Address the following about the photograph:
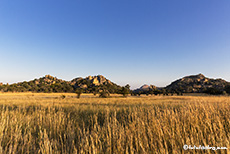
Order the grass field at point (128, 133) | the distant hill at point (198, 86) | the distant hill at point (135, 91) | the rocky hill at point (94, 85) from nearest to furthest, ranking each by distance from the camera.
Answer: the grass field at point (128, 133), the distant hill at point (135, 91), the distant hill at point (198, 86), the rocky hill at point (94, 85)

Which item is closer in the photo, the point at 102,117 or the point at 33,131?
the point at 33,131

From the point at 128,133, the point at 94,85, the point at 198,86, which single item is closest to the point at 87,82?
the point at 94,85

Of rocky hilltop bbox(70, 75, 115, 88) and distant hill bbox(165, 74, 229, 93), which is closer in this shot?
distant hill bbox(165, 74, 229, 93)

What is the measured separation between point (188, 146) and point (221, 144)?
59 cm

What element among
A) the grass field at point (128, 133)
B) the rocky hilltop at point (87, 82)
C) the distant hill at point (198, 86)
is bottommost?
the grass field at point (128, 133)

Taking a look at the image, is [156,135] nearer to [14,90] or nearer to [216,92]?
[216,92]

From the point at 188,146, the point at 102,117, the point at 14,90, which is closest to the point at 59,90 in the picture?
the point at 14,90

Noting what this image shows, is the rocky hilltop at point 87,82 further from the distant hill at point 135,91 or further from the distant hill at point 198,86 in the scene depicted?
the distant hill at point 198,86

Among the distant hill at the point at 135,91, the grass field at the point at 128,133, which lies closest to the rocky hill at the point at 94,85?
the distant hill at the point at 135,91

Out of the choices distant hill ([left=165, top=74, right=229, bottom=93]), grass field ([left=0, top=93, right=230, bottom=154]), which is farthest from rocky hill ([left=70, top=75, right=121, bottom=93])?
grass field ([left=0, top=93, right=230, bottom=154])

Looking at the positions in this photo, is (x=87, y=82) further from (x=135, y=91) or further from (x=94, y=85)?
(x=135, y=91)

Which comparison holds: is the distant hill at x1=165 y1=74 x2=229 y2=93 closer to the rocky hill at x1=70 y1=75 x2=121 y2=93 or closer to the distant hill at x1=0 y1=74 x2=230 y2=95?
the distant hill at x1=0 y1=74 x2=230 y2=95

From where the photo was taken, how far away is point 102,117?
6.85 m

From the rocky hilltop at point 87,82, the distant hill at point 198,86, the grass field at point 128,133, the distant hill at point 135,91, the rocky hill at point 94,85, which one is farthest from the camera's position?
the rocky hilltop at point 87,82
